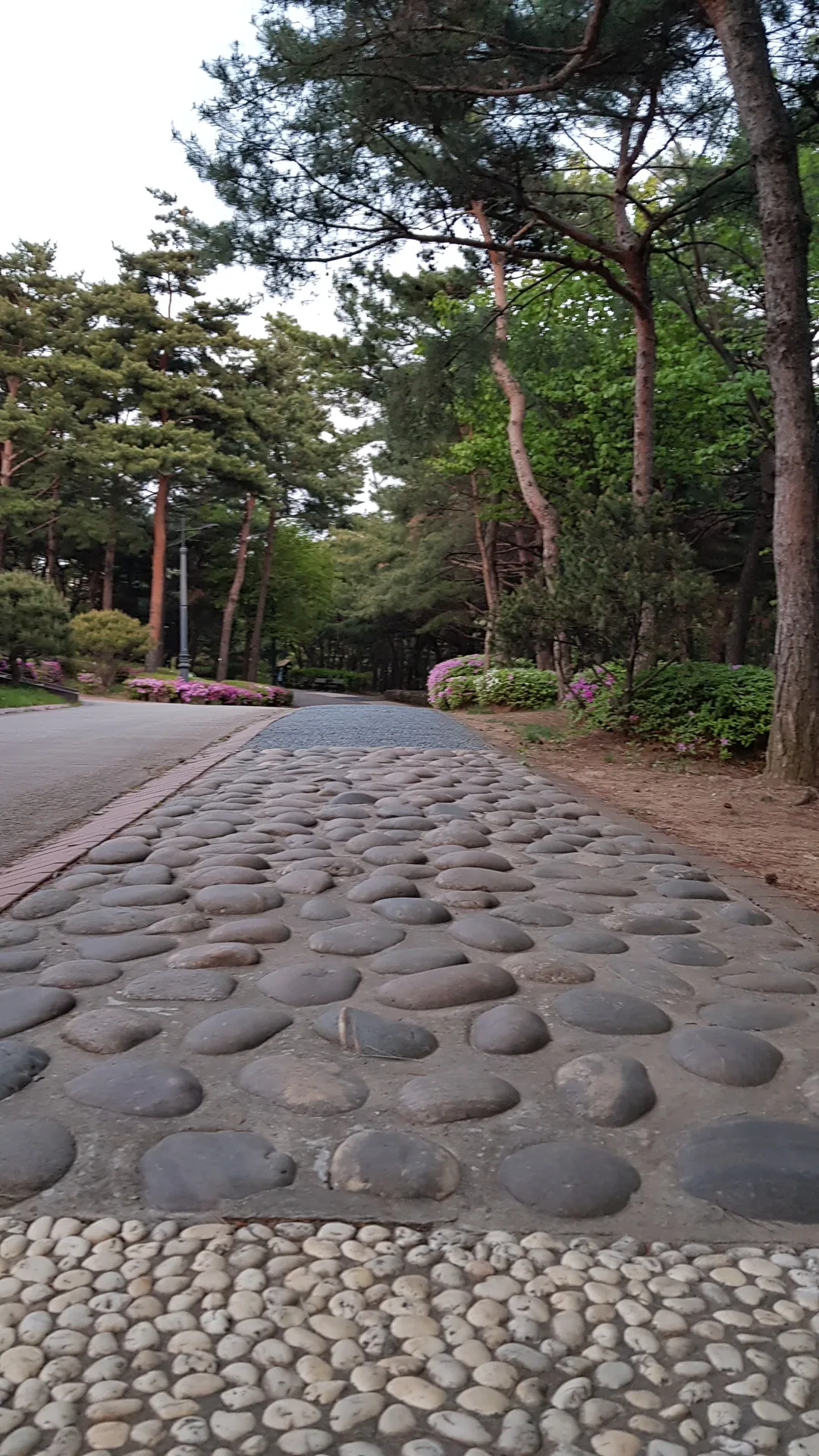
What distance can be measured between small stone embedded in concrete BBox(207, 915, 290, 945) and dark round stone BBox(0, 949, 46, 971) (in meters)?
0.47

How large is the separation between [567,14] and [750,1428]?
9558 mm

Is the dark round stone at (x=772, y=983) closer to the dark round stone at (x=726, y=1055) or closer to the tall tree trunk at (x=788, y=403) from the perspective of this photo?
the dark round stone at (x=726, y=1055)

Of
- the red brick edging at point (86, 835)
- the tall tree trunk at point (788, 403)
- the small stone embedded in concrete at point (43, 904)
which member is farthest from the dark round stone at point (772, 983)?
the tall tree trunk at point (788, 403)

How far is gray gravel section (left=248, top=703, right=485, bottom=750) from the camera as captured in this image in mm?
9203

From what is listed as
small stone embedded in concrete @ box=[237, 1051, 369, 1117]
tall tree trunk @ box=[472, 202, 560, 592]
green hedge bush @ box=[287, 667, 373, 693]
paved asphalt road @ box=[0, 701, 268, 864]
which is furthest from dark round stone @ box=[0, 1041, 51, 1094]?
green hedge bush @ box=[287, 667, 373, 693]

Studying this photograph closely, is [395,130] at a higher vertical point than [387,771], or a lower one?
higher

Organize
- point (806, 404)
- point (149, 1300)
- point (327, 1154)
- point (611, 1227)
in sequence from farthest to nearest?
point (806, 404) < point (327, 1154) < point (611, 1227) < point (149, 1300)

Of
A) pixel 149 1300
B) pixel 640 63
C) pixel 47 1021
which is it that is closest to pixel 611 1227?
pixel 149 1300

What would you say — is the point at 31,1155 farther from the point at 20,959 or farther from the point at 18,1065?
the point at 20,959

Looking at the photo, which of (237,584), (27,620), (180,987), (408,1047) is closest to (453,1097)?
(408,1047)

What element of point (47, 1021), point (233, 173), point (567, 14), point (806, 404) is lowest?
point (47, 1021)

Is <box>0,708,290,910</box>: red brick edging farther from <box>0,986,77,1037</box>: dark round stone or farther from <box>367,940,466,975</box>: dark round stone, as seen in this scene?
<box>367,940,466,975</box>: dark round stone

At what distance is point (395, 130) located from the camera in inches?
342

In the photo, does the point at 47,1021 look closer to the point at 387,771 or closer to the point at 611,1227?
the point at 611,1227
